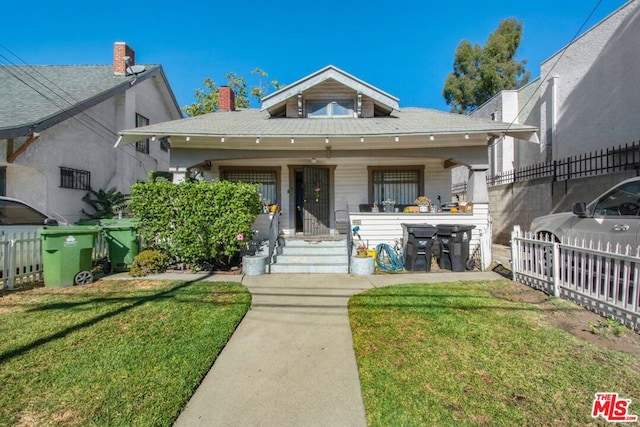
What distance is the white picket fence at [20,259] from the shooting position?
5664mm

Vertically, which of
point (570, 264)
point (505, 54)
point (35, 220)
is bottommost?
point (570, 264)

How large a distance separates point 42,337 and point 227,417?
2.88 meters

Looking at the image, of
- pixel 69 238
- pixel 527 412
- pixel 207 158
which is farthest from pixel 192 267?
pixel 527 412

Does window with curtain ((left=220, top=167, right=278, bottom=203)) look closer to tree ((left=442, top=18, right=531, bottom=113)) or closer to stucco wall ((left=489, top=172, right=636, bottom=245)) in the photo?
stucco wall ((left=489, top=172, right=636, bottom=245))

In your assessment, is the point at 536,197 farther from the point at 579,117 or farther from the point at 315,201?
the point at 315,201

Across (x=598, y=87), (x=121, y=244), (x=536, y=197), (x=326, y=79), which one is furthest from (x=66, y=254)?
(x=598, y=87)

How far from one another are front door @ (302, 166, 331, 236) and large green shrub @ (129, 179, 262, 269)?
3.34m

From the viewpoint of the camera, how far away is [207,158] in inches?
340

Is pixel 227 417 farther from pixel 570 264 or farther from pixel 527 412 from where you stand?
pixel 570 264

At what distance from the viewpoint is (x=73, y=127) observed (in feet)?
34.5

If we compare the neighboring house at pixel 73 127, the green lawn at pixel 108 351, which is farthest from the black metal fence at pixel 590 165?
the neighboring house at pixel 73 127

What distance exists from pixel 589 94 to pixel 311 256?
12.5 m

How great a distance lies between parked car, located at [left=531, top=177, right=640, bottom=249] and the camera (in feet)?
15.1

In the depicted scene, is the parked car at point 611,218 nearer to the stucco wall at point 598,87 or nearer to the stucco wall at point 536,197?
the stucco wall at point 536,197
